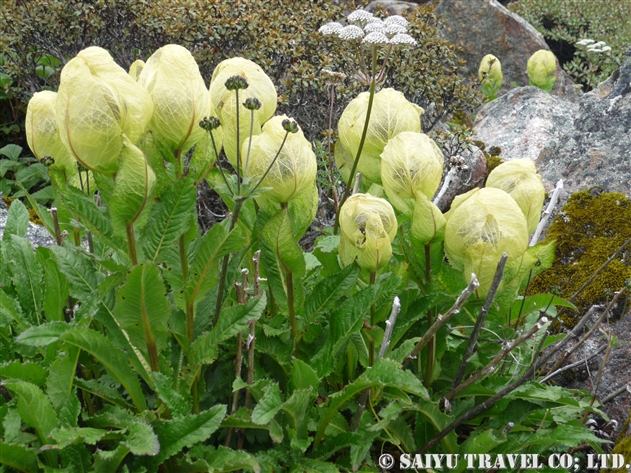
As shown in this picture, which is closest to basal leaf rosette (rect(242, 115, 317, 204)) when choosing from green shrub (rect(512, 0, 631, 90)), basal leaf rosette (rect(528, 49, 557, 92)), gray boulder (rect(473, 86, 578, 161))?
gray boulder (rect(473, 86, 578, 161))

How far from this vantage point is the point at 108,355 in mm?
1313

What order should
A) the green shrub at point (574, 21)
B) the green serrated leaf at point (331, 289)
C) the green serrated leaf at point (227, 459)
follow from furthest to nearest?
the green shrub at point (574, 21) → the green serrated leaf at point (331, 289) → the green serrated leaf at point (227, 459)

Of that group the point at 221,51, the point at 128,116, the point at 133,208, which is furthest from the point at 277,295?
the point at 221,51

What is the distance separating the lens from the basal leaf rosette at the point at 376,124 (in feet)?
5.16

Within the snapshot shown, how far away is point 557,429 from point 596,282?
85 centimetres

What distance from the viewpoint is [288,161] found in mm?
1336

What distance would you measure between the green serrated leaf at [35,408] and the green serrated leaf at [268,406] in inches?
17.0

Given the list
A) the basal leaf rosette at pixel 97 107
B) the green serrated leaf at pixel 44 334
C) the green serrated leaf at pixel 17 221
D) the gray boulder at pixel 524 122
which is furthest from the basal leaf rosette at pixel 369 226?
the gray boulder at pixel 524 122

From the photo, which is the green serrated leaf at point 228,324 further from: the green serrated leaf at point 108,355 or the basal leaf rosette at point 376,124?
the basal leaf rosette at point 376,124

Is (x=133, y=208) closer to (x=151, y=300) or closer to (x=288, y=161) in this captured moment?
(x=151, y=300)

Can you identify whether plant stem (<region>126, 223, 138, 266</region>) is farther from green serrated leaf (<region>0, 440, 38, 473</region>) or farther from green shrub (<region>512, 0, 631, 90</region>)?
green shrub (<region>512, 0, 631, 90</region>)

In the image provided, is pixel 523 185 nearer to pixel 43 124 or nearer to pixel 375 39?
pixel 375 39

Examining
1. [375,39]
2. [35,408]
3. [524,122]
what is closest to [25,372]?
[35,408]

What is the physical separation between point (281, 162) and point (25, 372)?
71cm
